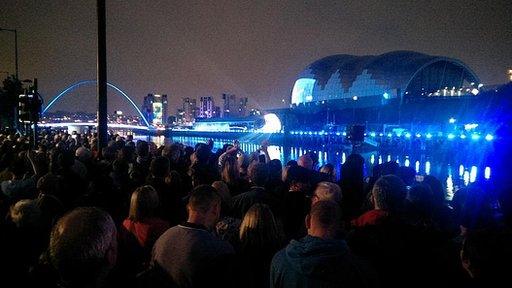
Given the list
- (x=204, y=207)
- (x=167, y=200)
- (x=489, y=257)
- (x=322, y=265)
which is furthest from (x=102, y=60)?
(x=489, y=257)

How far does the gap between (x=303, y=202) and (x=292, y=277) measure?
240cm

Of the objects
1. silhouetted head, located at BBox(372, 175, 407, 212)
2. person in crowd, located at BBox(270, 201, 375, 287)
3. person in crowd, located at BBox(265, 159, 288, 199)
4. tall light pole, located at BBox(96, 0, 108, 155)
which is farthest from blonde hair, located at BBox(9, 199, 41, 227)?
tall light pole, located at BBox(96, 0, 108, 155)

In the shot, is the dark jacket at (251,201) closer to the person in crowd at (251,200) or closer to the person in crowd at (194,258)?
the person in crowd at (251,200)

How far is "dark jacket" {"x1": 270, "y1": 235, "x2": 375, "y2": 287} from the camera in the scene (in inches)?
124

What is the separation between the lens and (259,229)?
384cm

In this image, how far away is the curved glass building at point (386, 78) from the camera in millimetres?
91750

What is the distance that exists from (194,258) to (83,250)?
1.39m

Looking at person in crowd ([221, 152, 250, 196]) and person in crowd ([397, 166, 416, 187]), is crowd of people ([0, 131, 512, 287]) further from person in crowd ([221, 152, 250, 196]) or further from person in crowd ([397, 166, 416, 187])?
person in crowd ([397, 166, 416, 187])

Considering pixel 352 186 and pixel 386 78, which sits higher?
pixel 386 78

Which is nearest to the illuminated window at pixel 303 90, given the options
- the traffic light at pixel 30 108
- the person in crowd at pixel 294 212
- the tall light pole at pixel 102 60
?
the traffic light at pixel 30 108

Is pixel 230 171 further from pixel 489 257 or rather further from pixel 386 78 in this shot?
pixel 386 78

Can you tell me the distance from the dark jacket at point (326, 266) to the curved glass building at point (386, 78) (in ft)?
261

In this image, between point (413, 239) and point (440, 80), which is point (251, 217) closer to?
point (413, 239)

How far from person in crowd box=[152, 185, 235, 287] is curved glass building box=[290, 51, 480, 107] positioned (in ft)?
260
